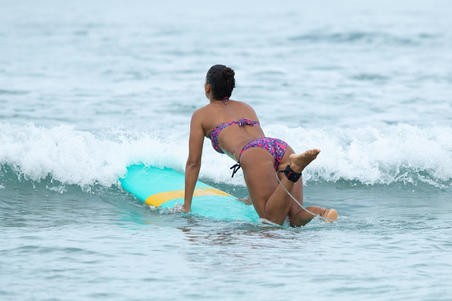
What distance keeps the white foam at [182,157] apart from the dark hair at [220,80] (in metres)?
2.13

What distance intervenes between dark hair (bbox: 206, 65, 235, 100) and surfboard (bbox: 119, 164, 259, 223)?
100 cm

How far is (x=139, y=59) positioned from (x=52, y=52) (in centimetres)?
229

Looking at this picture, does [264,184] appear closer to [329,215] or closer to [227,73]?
[329,215]

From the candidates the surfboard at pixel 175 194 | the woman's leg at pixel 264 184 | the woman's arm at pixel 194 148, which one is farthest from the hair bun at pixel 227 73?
the surfboard at pixel 175 194

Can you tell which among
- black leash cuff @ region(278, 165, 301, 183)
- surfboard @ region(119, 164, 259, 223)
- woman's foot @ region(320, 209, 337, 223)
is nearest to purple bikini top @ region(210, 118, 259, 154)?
surfboard @ region(119, 164, 259, 223)

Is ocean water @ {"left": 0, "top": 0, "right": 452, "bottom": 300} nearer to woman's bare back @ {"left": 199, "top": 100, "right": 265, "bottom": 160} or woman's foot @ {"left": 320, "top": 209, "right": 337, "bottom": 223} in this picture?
woman's foot @ {"left": 320, "top": 209, "right": 337, "bottom": 223}

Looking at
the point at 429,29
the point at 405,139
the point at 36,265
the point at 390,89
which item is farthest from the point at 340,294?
the point at 429,29

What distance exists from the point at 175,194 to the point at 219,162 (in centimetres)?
179

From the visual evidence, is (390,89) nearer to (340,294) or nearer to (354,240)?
(354,240)

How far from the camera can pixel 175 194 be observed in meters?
6.20

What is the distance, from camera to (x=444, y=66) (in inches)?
601

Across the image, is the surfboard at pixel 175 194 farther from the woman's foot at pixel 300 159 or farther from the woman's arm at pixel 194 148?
the woman's foot at pixel 300 159

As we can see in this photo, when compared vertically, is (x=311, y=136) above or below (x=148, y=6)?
below

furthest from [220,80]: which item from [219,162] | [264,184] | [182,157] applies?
[219,162]
